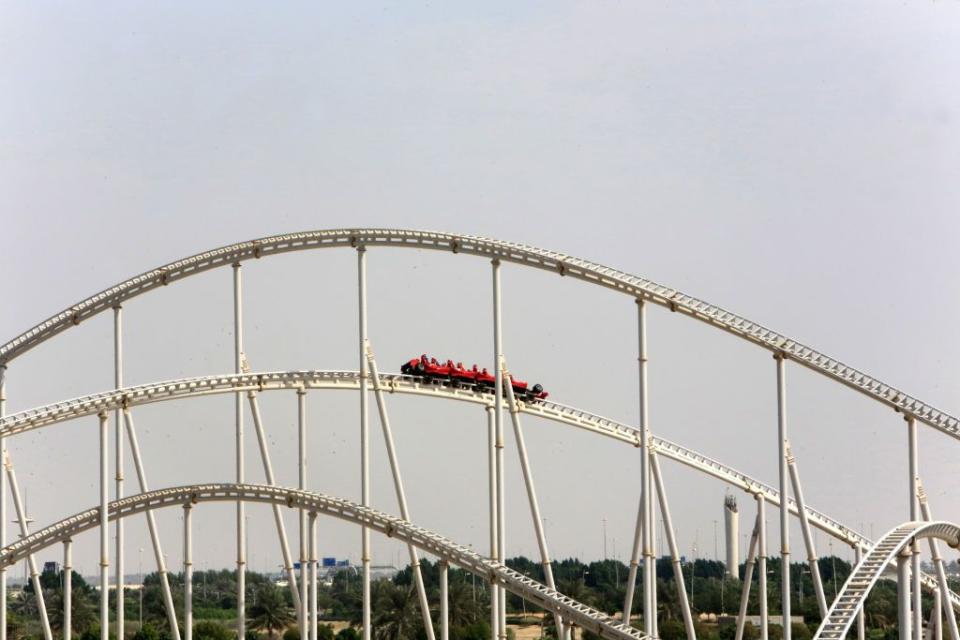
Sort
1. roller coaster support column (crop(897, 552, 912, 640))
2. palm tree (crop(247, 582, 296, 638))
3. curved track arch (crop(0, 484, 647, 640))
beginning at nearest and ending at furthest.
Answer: roller coaster support column (crop(897, 552, 912, 640))
curved track arch (crop(0, 484, 647, 640))
palm tree (crop(247, 582, 296, 638))

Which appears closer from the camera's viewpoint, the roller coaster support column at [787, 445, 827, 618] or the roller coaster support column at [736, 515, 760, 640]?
the roller coaster support column at [787, 445, 827, 618]

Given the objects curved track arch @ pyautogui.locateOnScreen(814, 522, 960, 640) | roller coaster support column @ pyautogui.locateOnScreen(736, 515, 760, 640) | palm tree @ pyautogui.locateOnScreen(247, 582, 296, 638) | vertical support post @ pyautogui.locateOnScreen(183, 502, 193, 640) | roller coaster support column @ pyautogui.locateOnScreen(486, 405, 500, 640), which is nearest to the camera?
curved track arch @ pyautogui.locateOnScreen(814, 522, 960, 640)

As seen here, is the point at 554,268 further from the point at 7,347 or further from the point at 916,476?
the point at 7,347

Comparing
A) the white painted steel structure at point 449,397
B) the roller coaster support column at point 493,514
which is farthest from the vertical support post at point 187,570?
the roller coaster support column at point 493,514

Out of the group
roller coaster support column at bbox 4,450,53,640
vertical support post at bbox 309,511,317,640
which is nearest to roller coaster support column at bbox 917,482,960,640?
vertical support post at bbox 309,511,317,640

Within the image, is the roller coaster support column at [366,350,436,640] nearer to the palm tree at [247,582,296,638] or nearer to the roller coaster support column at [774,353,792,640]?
the roller coaster support column at [774,353,792,640]

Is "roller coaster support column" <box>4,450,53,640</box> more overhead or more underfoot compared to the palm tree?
more overhead

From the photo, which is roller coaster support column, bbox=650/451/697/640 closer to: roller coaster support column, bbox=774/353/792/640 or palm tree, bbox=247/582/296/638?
roller coaster support column, bbox=774/353/792/640

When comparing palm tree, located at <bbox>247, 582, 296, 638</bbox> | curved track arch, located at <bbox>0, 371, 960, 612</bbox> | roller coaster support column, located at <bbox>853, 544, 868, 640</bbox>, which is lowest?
palm tree, located at <bbox>247, 582, 296, 638</bbox>
